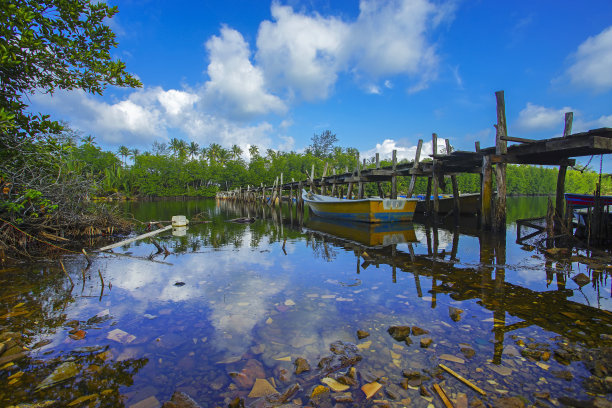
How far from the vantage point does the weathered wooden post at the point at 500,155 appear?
35.9 feet

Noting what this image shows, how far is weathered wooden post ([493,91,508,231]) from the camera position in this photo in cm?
1095

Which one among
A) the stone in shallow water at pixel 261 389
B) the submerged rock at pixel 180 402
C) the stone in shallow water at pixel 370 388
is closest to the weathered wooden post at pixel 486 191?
the stone in shallow water at pixel 370 388

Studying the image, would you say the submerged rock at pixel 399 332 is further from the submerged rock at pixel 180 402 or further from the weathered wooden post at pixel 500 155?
the weathered wooden post at pixel 500 155

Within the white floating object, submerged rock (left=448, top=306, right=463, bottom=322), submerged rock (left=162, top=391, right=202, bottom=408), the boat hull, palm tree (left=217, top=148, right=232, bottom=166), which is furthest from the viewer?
palm tree (left=217, top=148, right=232, bottom=166)

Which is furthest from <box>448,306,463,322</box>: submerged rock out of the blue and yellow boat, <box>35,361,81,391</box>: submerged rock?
the blue and yellow boat

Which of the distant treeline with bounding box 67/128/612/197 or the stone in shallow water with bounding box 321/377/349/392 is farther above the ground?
the distant treeline with bounding box 67/128/612/197

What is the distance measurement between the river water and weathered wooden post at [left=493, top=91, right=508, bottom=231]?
4588 millimetres

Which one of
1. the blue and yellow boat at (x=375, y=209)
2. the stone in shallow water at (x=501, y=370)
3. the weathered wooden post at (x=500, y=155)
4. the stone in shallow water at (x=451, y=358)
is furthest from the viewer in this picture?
the blue and yellow boat at (x=375, y=209)

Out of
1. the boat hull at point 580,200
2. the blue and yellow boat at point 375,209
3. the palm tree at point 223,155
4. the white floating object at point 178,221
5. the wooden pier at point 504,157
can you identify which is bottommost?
the white floating object at point 178,221

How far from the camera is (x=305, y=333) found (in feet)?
11.4

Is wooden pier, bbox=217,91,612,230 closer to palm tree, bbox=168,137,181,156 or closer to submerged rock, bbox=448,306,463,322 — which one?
submerged rock, bbox=448,306,463,322

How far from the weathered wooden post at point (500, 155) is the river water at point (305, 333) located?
4588 millimetres

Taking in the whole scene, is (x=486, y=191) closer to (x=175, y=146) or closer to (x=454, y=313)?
(x=454, y=313)

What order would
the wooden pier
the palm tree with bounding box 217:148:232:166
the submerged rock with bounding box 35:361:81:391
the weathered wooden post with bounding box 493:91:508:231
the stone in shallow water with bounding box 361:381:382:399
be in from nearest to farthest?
the stone in shallow water with bounding box 361:381:382:399, the submerged rock with bounding box 35:361:81:391, the wooden pier, the weathered wooden post with bounding box 493:91:508:231, the palm tree with bounding box 217:148:232:166
